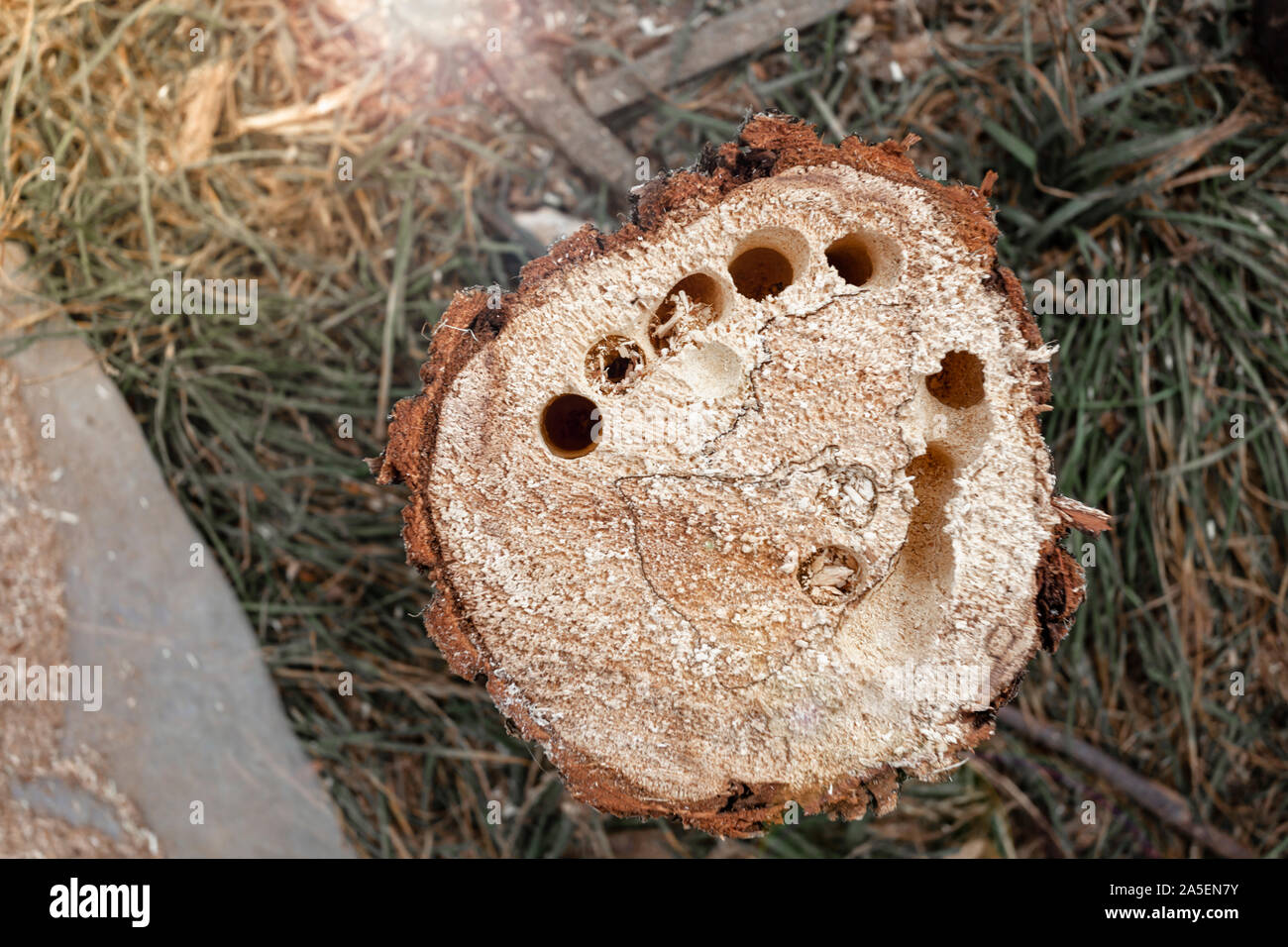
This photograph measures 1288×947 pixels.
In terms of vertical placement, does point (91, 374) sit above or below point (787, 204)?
below

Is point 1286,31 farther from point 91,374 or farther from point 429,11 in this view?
point 91,374

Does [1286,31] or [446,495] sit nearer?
[446,495]

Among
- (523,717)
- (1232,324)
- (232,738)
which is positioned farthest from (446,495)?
(1232,324)

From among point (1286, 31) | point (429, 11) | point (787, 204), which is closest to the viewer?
point (787, 204)
